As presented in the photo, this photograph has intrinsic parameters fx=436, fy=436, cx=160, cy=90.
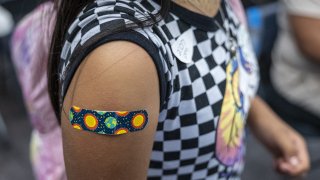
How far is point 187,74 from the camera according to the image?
65cm

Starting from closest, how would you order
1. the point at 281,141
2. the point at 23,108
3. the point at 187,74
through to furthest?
the point at 187,74 < the point at 281,141 < the point at 23,108

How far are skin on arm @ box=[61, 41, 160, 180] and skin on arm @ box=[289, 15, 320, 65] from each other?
825 millimetres

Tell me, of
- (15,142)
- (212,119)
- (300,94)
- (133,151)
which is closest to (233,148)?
(212,119)

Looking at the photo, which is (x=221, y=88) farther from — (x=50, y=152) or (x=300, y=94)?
(x=300, y=94)

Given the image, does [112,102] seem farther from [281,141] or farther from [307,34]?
[307,34]

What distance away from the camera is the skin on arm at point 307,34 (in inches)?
49.5

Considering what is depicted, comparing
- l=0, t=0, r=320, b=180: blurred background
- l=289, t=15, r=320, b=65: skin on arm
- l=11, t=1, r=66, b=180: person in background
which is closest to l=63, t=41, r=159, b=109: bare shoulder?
l=11, t=1, r=66, b=180: person in background

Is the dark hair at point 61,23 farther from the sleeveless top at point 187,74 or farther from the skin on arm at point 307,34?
Result: the skin on arm at point 307,34

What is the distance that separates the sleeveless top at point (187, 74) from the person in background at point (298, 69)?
475 millimetres

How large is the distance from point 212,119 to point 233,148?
0.12m

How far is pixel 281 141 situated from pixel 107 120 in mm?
667

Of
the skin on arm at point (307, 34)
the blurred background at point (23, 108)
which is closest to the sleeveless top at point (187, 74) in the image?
the skin on arm at point (307, 34)

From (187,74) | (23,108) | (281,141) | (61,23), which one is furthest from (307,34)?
(23,108)

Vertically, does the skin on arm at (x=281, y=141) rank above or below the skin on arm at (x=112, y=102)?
below
